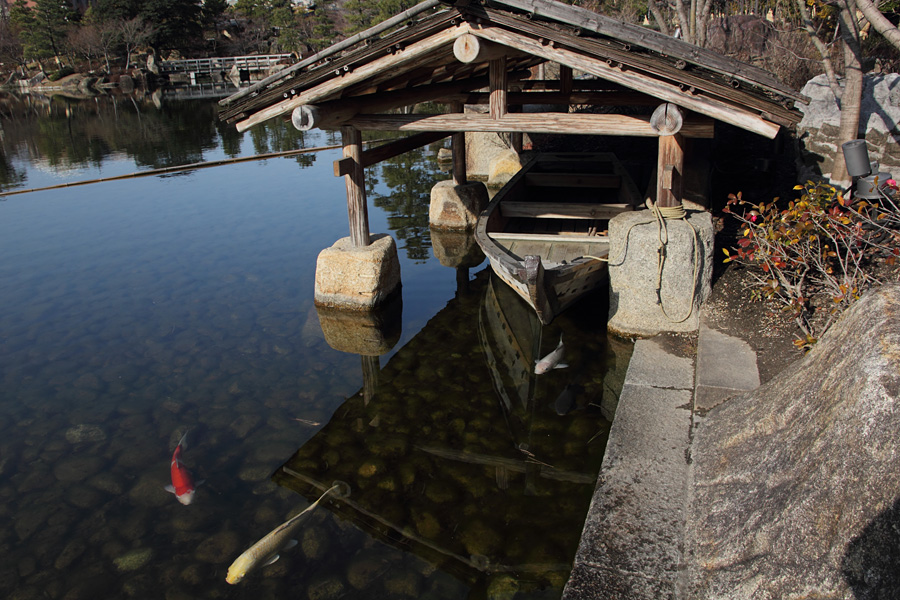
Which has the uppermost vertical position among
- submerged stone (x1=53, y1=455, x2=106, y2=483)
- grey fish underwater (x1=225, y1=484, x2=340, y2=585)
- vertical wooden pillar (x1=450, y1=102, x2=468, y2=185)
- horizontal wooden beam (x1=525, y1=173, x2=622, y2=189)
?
vertical wooden pillar (x1=450, y1=102, x2=468, y2=185)

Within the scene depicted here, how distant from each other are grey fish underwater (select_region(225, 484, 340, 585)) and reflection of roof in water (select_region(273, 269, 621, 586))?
1.19 feet

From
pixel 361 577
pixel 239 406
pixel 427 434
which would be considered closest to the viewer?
pixel 361 577

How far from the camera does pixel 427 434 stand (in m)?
5.52

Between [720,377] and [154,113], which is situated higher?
[154,113]

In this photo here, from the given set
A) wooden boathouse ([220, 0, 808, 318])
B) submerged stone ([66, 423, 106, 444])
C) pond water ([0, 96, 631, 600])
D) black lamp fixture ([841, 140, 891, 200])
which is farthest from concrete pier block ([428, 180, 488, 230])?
submerged stone ([66, 423, 106, 444])

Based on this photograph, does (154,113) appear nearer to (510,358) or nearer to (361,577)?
(510,358)

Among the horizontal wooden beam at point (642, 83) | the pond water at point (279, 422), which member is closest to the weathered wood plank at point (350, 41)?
the horizontal wooden beam at point (642, 83)

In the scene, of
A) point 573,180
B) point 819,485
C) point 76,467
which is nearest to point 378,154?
point 573,180

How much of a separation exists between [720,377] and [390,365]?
11.3ft

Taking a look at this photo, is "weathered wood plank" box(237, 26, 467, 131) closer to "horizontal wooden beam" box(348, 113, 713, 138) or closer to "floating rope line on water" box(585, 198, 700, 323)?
"horizontal wooden beam" box(348, 113, 713, 138)

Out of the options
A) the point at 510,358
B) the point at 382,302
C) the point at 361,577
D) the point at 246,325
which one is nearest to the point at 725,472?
the point at 361,577

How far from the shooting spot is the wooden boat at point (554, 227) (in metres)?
6.16

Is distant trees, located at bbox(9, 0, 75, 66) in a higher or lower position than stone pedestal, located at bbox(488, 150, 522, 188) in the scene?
higher

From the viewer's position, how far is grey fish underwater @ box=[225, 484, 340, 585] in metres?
4.02
